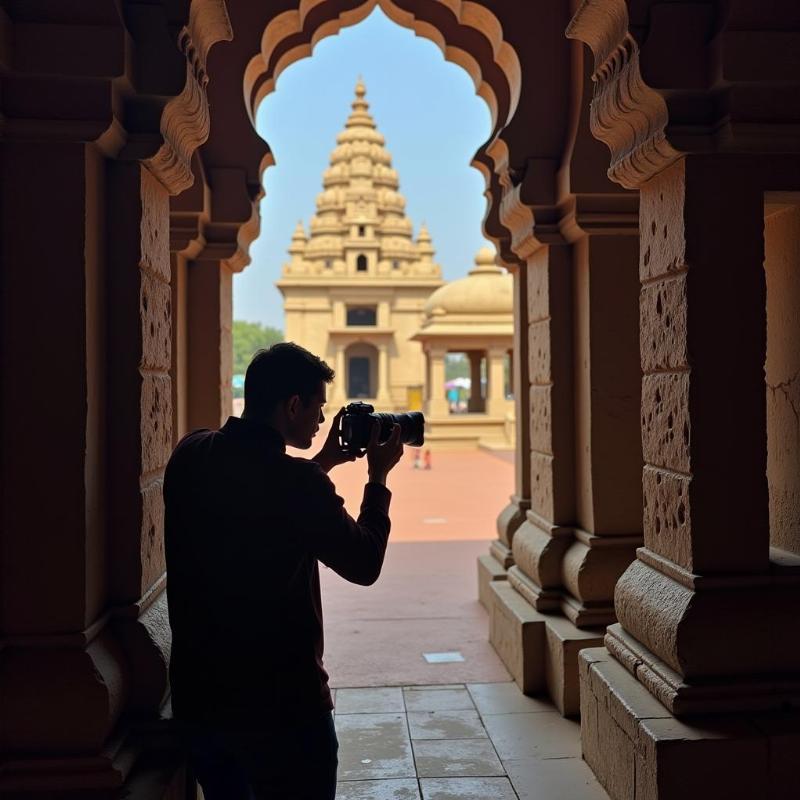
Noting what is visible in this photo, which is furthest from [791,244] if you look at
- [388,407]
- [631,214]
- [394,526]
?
[388,407]

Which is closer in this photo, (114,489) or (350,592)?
(114,489)

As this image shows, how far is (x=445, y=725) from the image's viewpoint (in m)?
3.94

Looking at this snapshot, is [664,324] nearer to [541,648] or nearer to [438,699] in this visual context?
[541,648]

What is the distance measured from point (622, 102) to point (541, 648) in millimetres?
2562

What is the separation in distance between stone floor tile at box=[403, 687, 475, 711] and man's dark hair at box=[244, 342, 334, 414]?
2598 millimetres

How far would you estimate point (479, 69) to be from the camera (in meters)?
5.50

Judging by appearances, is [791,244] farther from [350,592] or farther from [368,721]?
[350,592]

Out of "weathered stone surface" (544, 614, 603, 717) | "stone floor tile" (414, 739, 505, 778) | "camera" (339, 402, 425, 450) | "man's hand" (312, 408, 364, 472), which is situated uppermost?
"camera" (339, 402, 425, 450)

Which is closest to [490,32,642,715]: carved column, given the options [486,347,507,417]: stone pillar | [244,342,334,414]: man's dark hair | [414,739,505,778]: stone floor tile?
[414,739,505,778]: stone floor tile

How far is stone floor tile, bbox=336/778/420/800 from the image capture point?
127 inches

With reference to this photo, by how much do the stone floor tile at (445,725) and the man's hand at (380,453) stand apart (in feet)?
6.86

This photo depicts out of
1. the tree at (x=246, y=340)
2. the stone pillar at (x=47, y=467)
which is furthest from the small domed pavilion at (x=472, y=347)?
the tree at (x=246, y=340)

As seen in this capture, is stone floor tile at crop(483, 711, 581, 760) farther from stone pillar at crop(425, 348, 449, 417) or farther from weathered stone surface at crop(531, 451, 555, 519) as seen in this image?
stone pillar at crop(425, 348, 449, 417)

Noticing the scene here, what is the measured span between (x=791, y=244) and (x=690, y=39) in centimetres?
81
